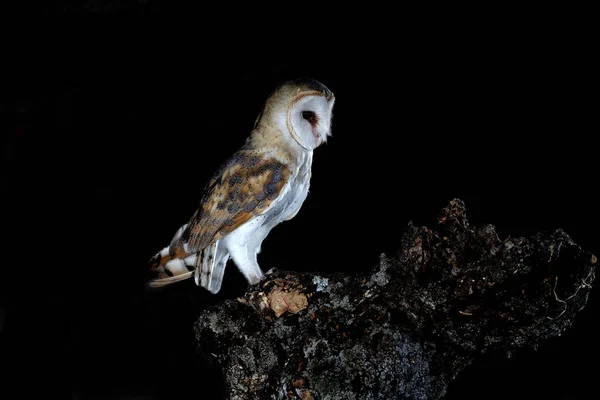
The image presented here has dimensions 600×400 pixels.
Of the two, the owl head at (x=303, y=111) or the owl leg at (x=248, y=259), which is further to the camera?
the owl leg at (x=248, y=259)

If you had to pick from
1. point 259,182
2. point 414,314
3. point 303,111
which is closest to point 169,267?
point 259,182

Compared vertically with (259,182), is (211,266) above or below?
below

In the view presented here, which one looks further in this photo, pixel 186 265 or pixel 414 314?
pixel 186 265

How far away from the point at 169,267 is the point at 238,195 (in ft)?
0.99

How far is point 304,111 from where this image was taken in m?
1.51

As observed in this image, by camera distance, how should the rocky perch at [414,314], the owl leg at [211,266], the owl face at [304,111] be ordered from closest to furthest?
the rocky perch at [414,314] → the owl face at [304,111] → the owl leg at [211,266]

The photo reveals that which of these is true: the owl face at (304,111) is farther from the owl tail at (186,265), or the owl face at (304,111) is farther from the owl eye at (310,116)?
the owl tail at (186,265)

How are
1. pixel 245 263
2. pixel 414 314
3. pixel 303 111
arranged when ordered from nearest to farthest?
pixel 414 314, pixel 303 111, pixel 245 263

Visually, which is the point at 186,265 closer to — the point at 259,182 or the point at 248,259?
the point at 248,259

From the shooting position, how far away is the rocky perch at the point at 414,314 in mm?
1273

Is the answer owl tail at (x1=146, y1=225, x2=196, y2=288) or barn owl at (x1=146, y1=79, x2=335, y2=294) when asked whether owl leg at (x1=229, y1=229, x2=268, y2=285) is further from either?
owl tail at (x1=146, y1=225, x2=196, y2=288)

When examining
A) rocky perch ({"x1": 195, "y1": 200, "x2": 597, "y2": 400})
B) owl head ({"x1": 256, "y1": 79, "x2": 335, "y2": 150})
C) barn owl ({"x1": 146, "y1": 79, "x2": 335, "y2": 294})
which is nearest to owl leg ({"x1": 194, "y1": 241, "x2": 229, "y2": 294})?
barn owl ({"x1": 146, "y1": 79, "x2": 335, "y2": 294})

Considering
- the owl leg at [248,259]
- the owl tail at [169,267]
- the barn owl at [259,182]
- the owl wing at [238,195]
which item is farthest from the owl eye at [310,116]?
the owl tail at [169,267]

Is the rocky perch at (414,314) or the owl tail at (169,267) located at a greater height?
the owl tail at (169,267)
